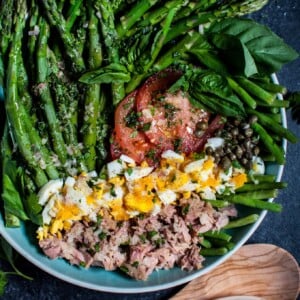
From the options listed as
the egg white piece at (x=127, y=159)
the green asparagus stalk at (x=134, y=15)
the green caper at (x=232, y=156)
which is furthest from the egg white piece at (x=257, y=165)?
the green asparagus stalk at (x=134, y=15)

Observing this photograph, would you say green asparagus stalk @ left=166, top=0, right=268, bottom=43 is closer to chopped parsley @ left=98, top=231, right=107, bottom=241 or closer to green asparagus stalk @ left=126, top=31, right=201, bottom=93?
green asparagus stalk @ left=126, top=31, right=201, bottom=93

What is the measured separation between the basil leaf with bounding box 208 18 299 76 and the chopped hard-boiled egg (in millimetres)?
557

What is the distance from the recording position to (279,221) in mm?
3846

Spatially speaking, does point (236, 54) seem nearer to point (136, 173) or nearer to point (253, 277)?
point (136, 173)

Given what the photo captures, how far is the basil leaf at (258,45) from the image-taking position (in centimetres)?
316

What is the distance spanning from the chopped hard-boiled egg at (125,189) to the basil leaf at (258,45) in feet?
1.83

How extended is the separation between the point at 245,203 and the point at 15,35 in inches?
57.9

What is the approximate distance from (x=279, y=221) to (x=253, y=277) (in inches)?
15.5

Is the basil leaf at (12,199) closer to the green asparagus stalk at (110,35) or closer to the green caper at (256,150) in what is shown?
the green asparagus stalk at (110,35)

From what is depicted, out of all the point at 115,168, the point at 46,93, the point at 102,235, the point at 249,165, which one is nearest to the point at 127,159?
the point at 115,168

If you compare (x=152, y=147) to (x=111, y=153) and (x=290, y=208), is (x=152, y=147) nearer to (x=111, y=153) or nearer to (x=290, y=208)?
(x=111, y=153)

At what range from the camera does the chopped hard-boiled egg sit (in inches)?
122

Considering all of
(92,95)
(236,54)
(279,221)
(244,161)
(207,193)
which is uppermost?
(236,54)

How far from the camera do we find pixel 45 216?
123 inches
